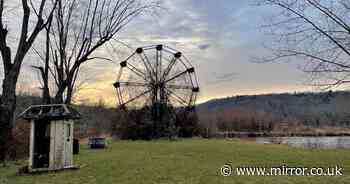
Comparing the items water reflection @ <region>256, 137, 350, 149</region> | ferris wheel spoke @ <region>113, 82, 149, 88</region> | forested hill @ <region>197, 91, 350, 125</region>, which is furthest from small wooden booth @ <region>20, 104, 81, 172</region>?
forested hill @ <region>197, 91, 350, 125</region>

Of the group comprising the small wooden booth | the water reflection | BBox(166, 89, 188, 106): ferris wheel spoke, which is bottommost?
the water reflection

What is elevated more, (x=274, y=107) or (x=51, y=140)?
(x=274, y=107)

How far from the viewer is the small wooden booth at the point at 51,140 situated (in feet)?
30.1

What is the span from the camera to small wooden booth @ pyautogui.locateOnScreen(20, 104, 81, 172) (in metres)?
9.16

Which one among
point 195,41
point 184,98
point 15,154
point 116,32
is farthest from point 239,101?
point 15,154

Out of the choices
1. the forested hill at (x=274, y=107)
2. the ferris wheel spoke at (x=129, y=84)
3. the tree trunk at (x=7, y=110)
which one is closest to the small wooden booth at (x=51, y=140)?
the tree trunk at (x=7, y=110)

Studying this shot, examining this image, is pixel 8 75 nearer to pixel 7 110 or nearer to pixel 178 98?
pixel 7 110

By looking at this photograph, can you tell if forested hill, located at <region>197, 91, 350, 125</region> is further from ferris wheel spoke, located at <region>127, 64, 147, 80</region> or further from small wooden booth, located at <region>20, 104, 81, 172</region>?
small wooden booth, located at <region>20, 104, 81, 172</region>

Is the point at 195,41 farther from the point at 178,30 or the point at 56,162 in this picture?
the point at 56,162

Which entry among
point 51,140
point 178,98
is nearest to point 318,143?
point 178,98

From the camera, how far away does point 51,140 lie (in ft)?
30.1

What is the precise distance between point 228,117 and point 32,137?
69116mm

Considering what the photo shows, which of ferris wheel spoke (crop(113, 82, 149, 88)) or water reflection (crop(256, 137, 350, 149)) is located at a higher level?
ferris wheel spoke (crop(113, 82, 149, 88))

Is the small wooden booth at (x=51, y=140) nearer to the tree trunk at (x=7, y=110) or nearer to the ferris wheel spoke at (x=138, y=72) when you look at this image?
the tree trunk at (x=7, y=110)
